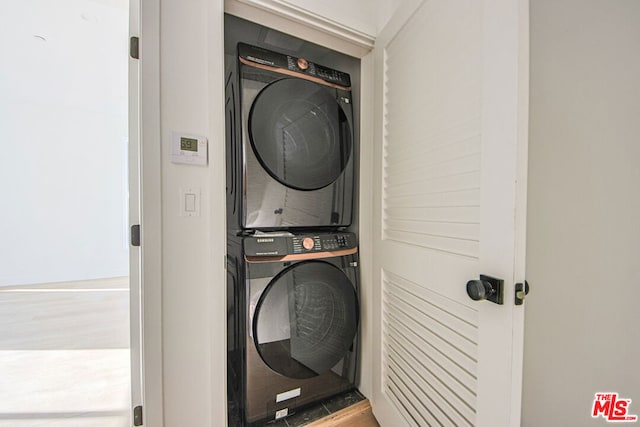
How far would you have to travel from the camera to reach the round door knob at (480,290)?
60 cm

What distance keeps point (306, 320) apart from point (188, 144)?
0.89 metres

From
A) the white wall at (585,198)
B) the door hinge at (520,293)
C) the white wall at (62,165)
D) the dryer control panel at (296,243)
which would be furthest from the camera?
the white wall at (62,165)

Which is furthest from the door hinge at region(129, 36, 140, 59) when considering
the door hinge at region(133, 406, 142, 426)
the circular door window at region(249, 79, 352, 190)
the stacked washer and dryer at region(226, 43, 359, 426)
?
the door hinge at region(133, 406, 142, 426)

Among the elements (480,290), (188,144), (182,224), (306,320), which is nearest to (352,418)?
(306,320)

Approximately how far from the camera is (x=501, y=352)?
0.60m

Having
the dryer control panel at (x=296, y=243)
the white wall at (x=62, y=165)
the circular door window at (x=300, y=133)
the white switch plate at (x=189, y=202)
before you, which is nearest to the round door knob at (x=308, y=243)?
the dryer control panel at (x=296, y=243)

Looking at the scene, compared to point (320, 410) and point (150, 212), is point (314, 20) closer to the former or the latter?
point (150, 212)

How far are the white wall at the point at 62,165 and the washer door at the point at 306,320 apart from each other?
293 centimetres

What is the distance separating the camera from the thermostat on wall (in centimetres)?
94

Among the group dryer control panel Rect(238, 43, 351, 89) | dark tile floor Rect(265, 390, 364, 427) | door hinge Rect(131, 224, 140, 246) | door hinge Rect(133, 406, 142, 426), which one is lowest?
dark tile floor Rect(265, 390, 364, 427)

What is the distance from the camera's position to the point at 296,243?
1.13 metres

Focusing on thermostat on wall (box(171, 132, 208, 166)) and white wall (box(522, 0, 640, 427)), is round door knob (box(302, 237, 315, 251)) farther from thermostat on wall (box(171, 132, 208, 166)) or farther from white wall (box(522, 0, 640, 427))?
white wall (box(522, 0, 640, 427))

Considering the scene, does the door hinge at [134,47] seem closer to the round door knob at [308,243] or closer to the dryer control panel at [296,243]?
the dryer control panel at [296,243]

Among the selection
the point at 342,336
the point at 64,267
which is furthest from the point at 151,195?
the point at 64,267
